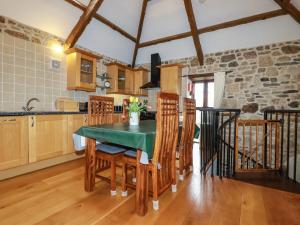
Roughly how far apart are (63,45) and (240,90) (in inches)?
175

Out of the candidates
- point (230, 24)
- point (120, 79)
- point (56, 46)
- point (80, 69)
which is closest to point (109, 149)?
point (80, 69)

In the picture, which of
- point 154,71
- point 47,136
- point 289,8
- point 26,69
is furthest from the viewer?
point 154,71

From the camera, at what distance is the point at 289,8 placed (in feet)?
11.3

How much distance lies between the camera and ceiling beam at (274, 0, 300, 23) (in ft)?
11.1

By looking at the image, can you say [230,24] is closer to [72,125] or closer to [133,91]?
[133,91]

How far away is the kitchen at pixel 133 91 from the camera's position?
1761mm

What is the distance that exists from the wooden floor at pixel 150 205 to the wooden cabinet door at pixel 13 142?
10.2 inches

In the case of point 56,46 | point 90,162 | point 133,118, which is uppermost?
point 56,46

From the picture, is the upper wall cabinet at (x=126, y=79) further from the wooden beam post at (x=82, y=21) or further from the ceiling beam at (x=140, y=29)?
the wooden beam post at (x=82, y=21)

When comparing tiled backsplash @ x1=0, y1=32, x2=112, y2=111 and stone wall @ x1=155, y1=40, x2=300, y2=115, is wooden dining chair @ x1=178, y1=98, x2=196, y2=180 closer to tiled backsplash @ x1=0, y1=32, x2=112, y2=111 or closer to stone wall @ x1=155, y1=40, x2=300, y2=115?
stone wall @ x1=155, y1=40, x2=300, y2=115

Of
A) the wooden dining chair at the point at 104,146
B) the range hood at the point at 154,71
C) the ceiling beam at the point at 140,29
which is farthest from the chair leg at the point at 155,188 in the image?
the ceiling beam at the point at 140,29

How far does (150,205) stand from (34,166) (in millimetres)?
2050

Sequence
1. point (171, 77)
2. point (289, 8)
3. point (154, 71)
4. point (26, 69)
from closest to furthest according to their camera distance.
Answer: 1. point (26, 69)
2. point (289, 8)
3. point (171, 77)
4. point (154, 71)

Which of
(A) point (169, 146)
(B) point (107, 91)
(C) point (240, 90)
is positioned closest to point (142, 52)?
(B) point (107, 91)
